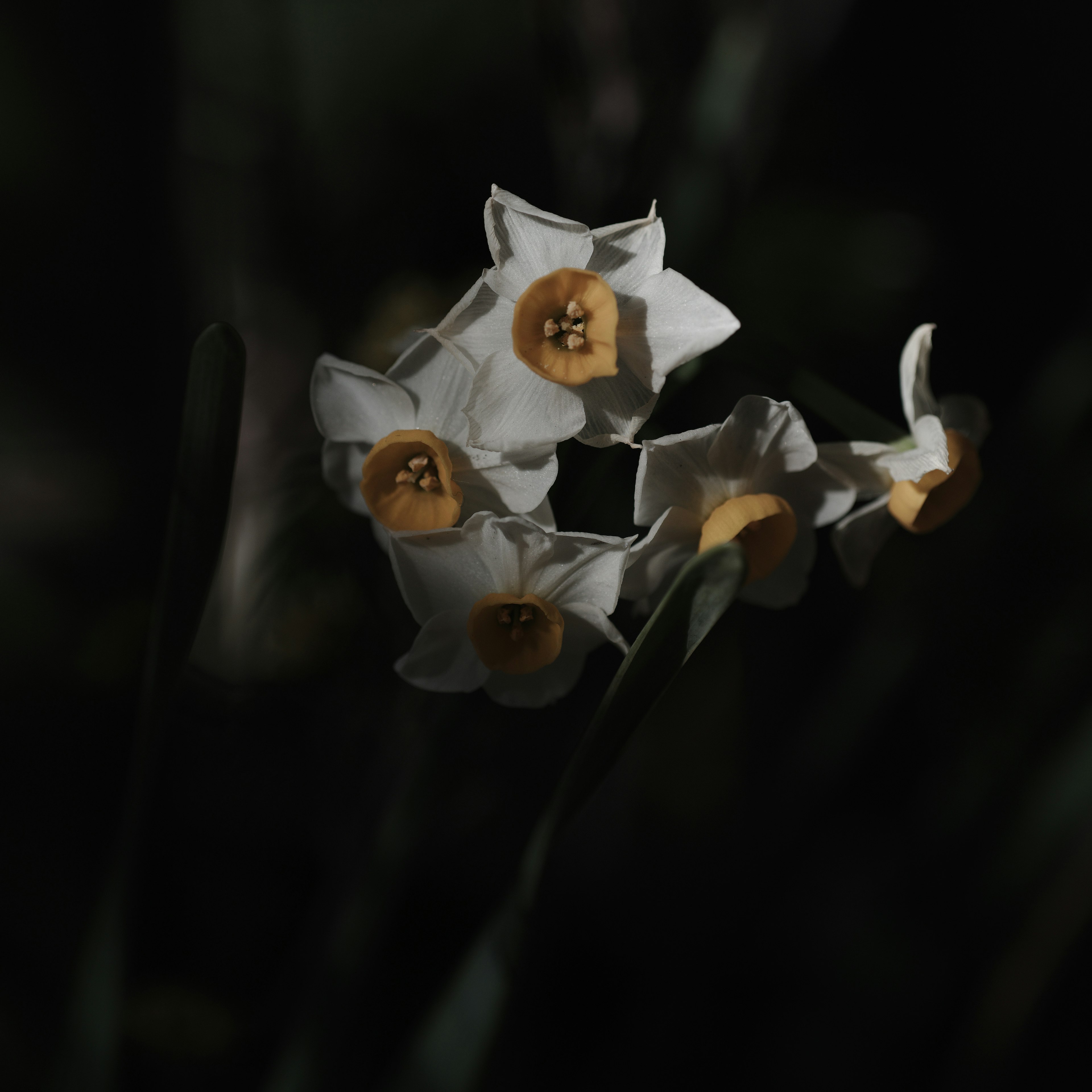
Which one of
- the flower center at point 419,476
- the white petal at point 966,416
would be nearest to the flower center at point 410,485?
the flower center at point 419,476

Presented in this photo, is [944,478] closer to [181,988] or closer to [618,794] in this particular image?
[618,794]

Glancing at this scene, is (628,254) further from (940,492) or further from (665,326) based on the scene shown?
(940,492)

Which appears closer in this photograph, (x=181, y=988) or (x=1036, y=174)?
(x=181, y=988)

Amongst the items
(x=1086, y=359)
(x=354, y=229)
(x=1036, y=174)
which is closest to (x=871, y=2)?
(x=1036, y=174)

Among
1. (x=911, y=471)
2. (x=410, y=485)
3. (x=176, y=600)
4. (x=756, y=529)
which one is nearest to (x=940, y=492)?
(x=911, y=471)

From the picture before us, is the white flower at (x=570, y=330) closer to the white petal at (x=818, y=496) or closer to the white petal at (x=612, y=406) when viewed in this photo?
the white petal at (x=612, y=406)

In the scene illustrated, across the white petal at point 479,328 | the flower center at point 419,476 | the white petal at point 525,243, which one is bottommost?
the flower center at point 419,476
